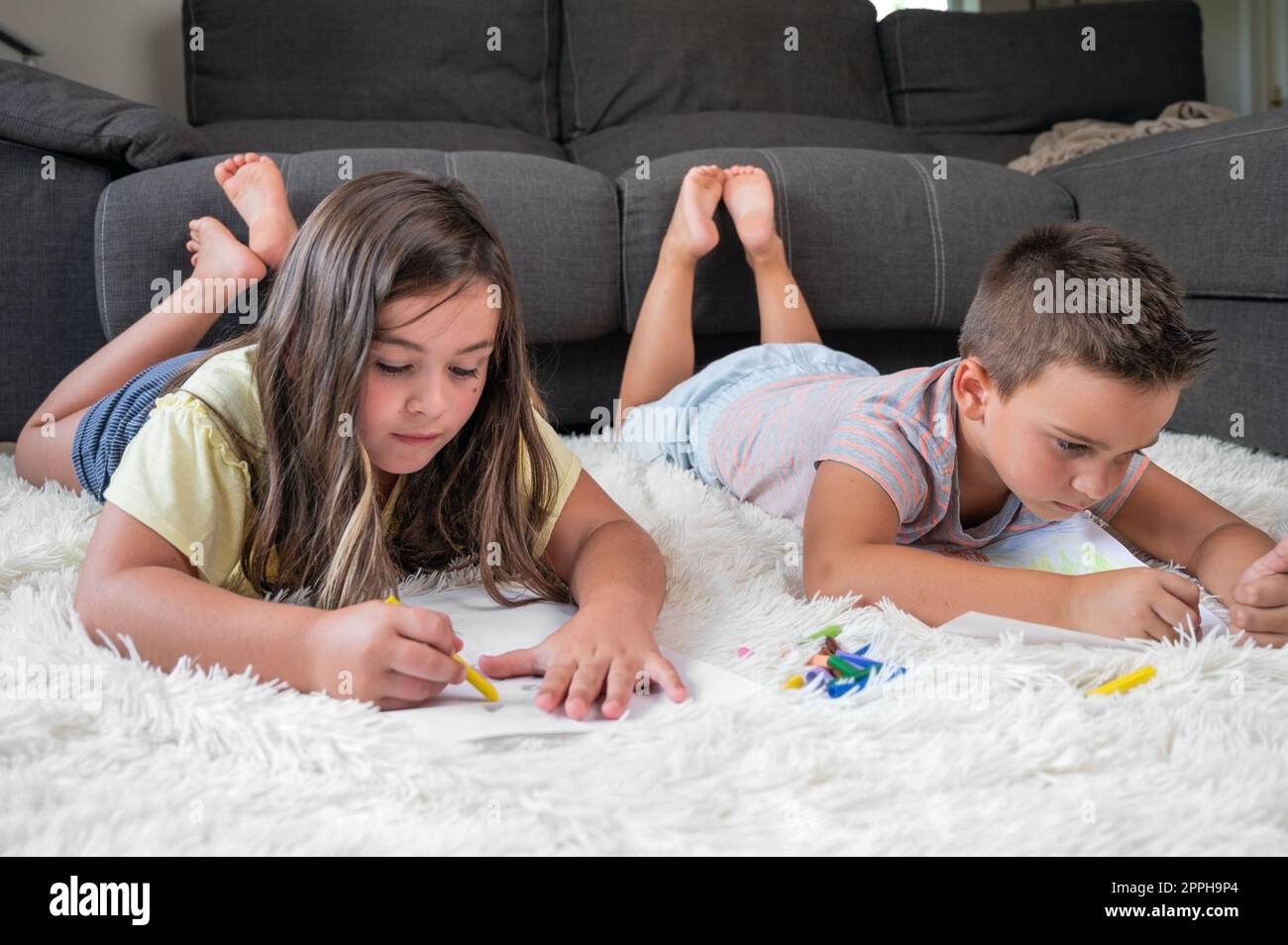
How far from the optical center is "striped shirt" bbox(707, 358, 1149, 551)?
0.95m

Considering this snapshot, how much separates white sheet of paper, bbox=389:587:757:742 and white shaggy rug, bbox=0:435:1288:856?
19 millimetres

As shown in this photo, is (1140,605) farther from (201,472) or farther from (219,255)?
(219,255)

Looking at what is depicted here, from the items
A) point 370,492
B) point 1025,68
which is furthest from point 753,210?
point 1025,68

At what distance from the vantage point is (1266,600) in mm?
790

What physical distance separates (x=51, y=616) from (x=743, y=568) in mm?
560

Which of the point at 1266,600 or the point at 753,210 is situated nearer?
the point at 1266,600

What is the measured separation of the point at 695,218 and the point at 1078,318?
2.40 ft

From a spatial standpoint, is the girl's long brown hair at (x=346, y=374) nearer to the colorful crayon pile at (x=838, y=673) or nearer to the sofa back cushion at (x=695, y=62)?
the colorful crayon pile at (x=838, y=673)

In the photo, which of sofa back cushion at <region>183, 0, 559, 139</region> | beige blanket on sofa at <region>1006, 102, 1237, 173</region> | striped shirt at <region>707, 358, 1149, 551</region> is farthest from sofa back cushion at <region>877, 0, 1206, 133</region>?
striped shirt at <region>707, 358, 1149, 551</region>

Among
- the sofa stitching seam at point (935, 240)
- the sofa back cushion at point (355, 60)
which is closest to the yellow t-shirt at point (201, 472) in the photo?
the sofa stitching seam at point (935, 240)

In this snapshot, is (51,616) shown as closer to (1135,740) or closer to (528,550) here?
(528,550)

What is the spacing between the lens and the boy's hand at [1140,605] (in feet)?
2.49
